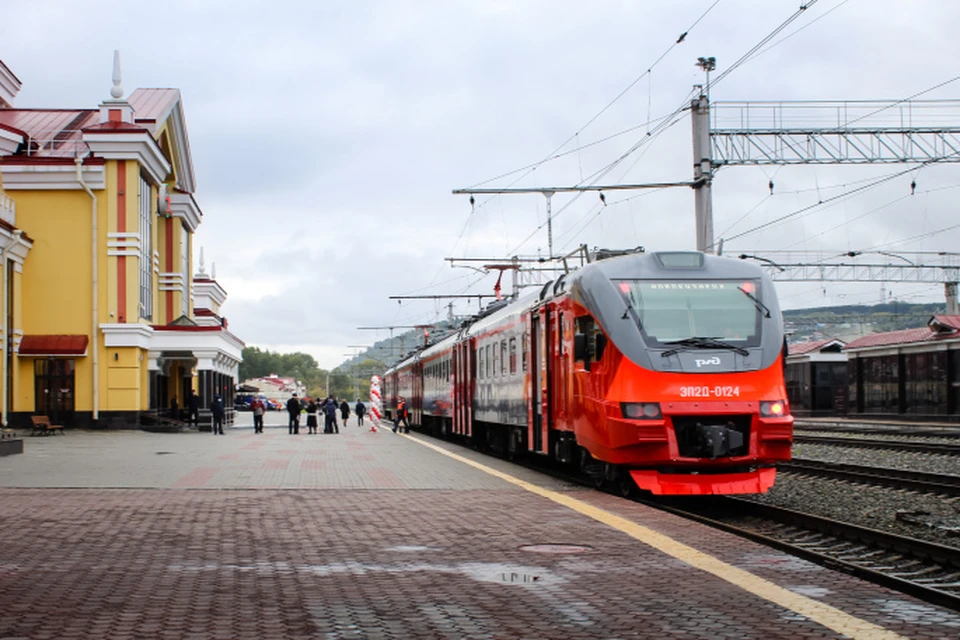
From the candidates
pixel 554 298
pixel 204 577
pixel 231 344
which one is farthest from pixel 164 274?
pixel 204 577

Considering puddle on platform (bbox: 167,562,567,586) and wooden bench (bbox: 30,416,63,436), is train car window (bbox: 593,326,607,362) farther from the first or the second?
wooden bench (bbox: 30,416,63,436)

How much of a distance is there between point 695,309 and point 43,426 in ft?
85.5

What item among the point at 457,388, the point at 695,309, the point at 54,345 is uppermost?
the point at 54,345

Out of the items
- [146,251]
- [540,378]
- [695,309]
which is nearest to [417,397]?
[146,251]

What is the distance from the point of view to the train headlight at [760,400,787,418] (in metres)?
12.7

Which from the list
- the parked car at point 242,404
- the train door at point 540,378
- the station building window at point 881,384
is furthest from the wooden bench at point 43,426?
the parked car at point 242,404

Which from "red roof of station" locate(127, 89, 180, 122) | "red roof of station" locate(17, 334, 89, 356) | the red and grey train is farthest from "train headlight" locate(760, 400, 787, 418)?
"red roof of station" locate(127, 89, 180, 122)

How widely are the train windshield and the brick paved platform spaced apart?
213cm

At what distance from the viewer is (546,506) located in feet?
41.8

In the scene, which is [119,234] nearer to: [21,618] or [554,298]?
[554,298]

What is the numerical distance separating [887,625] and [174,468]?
49.8 ft

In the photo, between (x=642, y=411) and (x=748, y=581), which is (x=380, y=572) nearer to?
(x=748, y=581)

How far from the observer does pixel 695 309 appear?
13336 mm

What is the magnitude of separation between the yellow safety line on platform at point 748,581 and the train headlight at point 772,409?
2198mm
